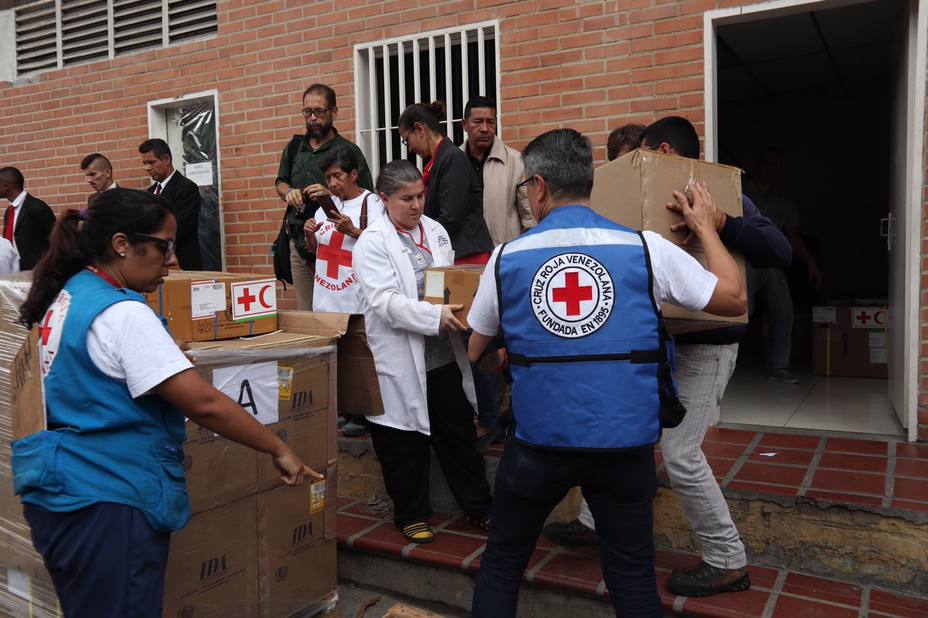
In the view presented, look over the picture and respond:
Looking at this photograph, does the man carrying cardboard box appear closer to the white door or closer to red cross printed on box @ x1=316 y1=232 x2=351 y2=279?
the white door

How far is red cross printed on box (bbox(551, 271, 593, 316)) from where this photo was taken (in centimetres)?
221

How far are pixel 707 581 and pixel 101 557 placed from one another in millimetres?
2188

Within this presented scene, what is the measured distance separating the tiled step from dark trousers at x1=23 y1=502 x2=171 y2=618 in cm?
173

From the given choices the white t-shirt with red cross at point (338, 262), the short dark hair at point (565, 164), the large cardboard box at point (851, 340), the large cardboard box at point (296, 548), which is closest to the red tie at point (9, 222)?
the white t-shirt with red cross at point (338, 262)

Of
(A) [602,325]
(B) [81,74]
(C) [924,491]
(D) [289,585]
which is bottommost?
(D) [289,585]

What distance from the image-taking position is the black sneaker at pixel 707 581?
3.04 m

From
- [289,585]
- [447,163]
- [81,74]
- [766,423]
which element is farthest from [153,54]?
[766,423]

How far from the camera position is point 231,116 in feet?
20.1

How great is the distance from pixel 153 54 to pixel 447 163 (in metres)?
3.65

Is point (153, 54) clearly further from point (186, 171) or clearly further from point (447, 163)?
point (447, 163)

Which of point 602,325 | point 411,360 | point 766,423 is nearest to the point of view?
point 602,325

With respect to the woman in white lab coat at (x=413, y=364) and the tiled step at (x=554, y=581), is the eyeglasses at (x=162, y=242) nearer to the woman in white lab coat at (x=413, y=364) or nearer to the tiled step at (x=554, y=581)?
the woman in white lab coat at (x=413, y=364)

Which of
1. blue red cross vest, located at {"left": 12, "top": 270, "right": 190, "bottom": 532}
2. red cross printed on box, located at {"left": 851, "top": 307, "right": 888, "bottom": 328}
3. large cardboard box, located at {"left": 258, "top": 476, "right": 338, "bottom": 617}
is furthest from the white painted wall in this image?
red cross printed on box, located at {"left": 851, "top": 307, "right": 888, "bottom": 328}

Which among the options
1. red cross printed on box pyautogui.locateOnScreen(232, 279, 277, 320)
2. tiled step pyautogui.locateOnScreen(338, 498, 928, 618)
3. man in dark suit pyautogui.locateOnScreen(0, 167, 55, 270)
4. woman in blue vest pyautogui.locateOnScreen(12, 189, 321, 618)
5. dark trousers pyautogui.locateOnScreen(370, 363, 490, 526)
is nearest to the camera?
woman in blue vest pyautogui.locateOnScreen(12, 189, 321, 618)
